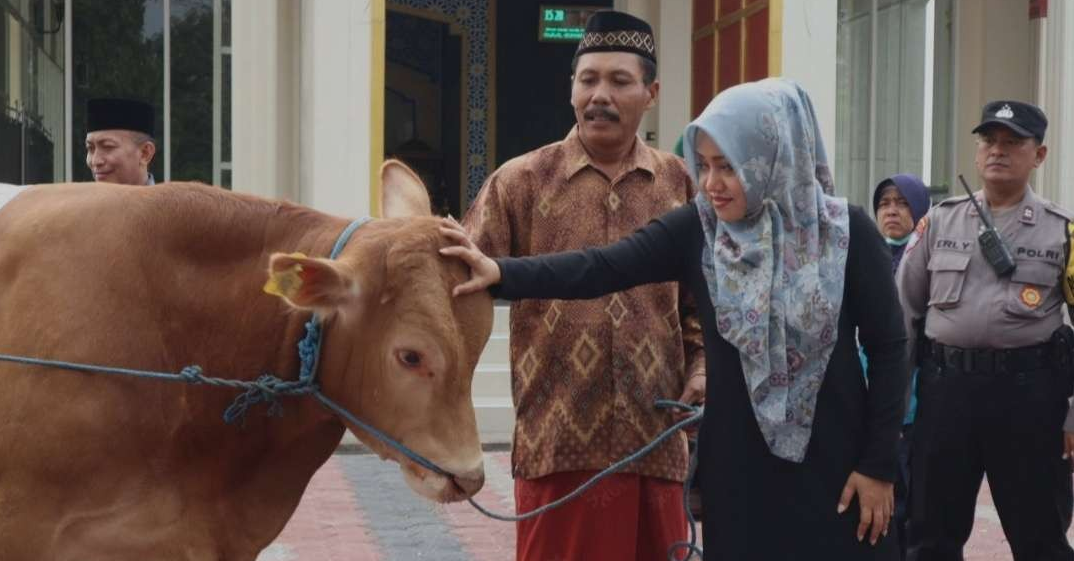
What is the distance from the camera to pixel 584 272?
392 centimetres

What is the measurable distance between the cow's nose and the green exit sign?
1246 cm

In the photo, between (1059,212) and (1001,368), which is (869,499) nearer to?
(1001,368)

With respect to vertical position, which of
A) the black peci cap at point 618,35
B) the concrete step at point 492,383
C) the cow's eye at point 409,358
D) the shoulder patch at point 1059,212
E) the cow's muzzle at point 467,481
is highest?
the black peci cap at point 618,35

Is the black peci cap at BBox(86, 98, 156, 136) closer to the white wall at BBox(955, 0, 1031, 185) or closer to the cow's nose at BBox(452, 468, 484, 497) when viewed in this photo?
the cow's nose at BBox(452, 468, 484, 497)

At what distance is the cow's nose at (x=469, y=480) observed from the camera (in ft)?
11.6

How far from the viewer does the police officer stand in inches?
231

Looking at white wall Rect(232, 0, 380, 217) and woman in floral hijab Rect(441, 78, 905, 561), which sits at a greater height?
white wall Rect(232, 0, 380, 217)

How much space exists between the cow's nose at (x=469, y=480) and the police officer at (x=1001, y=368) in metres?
2.88

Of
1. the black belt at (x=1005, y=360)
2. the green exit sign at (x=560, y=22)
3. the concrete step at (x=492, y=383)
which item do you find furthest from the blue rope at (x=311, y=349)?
the green exit sign at (x=560, y=22)

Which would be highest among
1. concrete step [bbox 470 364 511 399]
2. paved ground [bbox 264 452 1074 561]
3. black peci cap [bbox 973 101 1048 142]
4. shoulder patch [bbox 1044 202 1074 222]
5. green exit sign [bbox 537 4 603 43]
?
green exit sign [bbox 537 4 603 43]

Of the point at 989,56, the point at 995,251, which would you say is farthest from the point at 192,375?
the point at 989,56

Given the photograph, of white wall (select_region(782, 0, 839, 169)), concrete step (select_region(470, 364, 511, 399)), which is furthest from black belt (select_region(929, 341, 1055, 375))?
white wall (select_region(782, 0, 839, 169))

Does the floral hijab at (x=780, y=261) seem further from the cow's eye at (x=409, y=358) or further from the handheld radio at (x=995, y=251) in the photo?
the handheld radio at (x=995, y=251)

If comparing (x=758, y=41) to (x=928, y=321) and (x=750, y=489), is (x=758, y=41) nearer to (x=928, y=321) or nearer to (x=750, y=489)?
(x=928, y=321)
